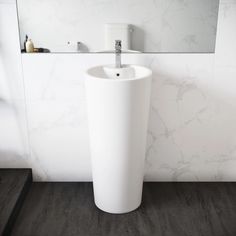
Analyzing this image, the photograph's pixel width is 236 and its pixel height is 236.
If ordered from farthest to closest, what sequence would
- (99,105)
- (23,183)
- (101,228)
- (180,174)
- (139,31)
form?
(180,174), (23,183), (139,31), (101,228), (99,105)

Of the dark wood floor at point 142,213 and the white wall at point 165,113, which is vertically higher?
the white wall at point 165,113

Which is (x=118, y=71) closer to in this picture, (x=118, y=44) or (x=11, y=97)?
(x=118, y=44)

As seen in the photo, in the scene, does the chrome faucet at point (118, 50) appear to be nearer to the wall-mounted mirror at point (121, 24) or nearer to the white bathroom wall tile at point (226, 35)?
the wall-mounted mirror at point (121, 24)

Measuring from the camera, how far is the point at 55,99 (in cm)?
205

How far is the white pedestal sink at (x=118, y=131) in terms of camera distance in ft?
5.39

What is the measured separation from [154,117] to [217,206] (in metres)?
→ 0.68

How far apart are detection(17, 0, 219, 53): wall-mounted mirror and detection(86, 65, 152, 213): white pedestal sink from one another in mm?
198

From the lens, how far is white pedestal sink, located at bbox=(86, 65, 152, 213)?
1.64m

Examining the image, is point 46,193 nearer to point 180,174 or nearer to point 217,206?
point 180,174

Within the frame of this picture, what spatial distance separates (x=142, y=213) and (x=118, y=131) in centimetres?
57

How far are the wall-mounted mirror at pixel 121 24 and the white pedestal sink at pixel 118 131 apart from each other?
0.20m

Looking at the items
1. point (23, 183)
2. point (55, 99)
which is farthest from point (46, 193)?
point (55, 99)

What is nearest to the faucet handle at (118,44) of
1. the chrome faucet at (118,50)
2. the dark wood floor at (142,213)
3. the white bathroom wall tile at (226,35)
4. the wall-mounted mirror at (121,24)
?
the chrome faucet at (118,50)

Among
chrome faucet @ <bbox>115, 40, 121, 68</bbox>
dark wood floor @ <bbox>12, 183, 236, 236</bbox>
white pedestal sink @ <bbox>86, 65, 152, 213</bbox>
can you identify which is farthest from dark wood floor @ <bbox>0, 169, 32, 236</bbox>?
chrome faucet @ <bbox>115, 40, 121, 68</bbox>
